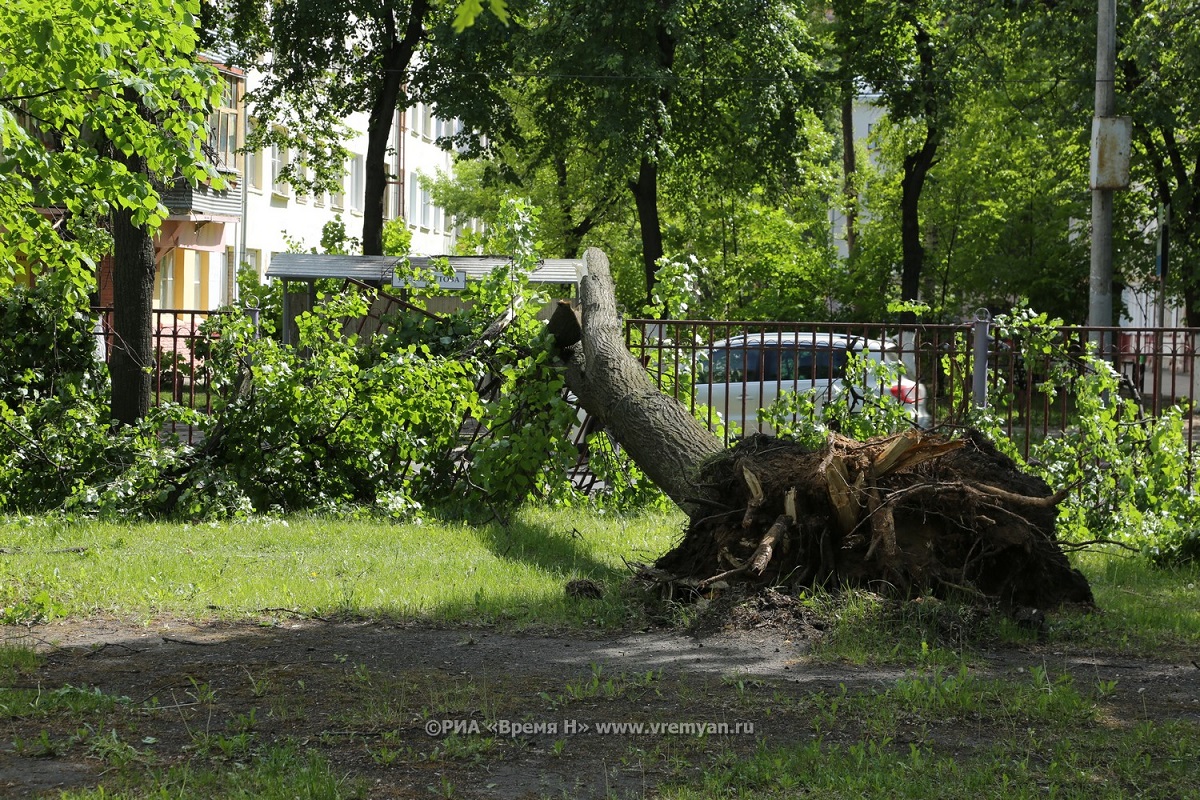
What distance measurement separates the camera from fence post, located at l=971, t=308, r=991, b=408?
34.6 ft

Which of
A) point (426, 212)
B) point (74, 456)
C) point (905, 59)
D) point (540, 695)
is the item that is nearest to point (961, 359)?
point (540, 695)

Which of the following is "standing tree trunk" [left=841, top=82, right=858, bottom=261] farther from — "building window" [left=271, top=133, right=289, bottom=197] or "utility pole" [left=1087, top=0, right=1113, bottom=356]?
"building window" [left=271, top=133, right=289, bottom=197]

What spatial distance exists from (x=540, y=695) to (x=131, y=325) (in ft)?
23.6

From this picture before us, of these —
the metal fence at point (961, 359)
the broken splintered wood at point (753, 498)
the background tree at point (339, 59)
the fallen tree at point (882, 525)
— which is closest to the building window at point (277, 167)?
the background tree at point (339, 59)

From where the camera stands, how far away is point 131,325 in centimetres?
1110

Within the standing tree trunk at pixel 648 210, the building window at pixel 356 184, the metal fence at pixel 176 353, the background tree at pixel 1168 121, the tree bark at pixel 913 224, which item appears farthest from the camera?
the building window at pixel 356 184

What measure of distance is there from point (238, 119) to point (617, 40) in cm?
1549

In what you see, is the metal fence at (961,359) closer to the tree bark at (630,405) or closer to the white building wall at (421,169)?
the tree bark at (630,405)

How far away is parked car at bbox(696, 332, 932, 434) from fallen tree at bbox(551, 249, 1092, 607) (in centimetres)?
267

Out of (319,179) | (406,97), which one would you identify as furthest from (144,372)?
(319,179)

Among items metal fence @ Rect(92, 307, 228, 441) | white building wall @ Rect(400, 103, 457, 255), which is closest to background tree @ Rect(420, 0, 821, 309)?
metal fence @ Rect(92, 307, 228, 441)

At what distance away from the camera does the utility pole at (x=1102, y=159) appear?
53.1 feet

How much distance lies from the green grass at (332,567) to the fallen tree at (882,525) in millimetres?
680

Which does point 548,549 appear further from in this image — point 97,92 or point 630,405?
point 97,92
